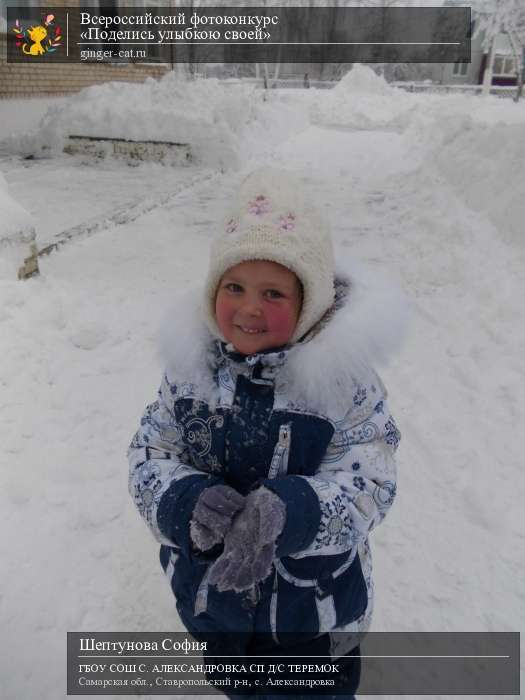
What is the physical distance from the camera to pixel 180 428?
1475mm

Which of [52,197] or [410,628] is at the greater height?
[52,197]

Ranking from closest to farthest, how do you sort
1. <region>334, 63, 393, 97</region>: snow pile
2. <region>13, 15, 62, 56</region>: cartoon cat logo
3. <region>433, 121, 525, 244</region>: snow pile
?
<region>433, 121, 525, 244</region>: snow pile < <region>13, 15, 62, 56</region>: cartoon cat logo < <region>334, 63, 393, 97</region>: snow pile

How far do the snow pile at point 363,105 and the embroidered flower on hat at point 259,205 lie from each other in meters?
16.0

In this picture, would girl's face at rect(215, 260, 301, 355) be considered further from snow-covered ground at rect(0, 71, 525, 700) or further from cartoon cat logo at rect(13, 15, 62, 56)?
cartoon cat logo at rect(13, 15, 62, 56)

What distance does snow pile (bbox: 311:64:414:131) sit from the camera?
17391mm

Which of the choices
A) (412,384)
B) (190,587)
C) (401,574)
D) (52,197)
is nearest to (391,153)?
(52,197)

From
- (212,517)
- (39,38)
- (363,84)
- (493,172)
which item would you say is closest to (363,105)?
(363,84)

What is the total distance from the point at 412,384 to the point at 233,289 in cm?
237

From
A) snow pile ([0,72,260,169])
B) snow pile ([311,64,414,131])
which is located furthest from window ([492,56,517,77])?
snow pile ([0,72,260,169])

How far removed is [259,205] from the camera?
135cm

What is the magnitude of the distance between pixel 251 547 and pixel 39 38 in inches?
553

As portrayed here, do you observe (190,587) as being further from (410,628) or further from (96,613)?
(410,628)

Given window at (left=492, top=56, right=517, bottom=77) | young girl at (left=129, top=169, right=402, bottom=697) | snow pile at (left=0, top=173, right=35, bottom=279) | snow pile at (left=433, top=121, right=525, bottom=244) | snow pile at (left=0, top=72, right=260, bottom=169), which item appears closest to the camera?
young girl at (left=129, top=169, right=402, bottom=697)

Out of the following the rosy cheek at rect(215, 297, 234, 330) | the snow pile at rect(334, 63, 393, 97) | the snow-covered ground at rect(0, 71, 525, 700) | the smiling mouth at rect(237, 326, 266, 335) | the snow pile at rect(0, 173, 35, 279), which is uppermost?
the snow pile at rect(334, 63, 393, 97)
